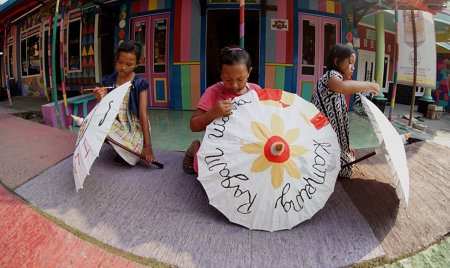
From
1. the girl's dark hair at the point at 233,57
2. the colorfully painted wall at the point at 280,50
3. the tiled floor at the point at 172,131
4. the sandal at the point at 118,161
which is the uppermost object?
the colorfully painted wall at the point at 280,50

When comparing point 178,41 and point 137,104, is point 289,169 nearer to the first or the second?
point 137,104

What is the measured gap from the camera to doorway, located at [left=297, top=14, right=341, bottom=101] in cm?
508

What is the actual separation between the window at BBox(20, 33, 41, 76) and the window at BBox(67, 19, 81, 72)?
9.92 ft

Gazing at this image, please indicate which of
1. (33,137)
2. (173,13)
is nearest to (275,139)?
(33,137)

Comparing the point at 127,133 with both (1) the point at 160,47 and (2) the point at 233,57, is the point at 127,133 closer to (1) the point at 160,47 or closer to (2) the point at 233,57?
(2) the point at 233,57

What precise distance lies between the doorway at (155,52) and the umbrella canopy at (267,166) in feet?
14.9

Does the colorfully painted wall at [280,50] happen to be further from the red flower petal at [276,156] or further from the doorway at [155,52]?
the red flower petal at [276,156]

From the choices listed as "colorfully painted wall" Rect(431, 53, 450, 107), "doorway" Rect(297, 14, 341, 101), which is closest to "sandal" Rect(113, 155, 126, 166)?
"doorway" Rect(297, 14, 341, 101)

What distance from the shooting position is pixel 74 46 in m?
6.27

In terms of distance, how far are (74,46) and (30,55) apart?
4.12 meters

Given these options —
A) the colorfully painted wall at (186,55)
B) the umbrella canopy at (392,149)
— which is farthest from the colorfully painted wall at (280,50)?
the umbrella canopy at (392,149)

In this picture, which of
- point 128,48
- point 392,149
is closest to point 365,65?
point 392,149

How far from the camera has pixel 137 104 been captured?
7.06 feet

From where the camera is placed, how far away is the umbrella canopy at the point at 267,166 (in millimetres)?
1233
